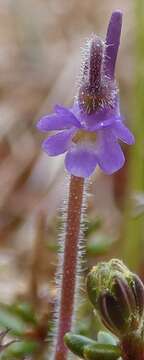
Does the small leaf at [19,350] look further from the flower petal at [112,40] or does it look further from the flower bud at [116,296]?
the flower petal at [112,40]

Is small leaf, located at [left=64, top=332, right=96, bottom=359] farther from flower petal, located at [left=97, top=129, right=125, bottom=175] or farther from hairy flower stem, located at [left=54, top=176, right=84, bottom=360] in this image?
flower petal, located at [left=97, top=129, right=125, bottom=175]

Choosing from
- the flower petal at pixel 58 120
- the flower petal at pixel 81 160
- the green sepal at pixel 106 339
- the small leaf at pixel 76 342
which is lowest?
the green sepal at pixel 106 339

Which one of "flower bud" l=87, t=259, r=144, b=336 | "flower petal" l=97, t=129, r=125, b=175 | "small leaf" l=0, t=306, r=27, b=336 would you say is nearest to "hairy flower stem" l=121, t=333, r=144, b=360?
"flower bud" l=87, t=259, r=144, b=336

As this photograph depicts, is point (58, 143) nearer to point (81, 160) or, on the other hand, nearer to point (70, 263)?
point (81, 160)

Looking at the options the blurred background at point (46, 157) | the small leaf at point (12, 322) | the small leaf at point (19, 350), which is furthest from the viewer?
the blurred background at point (46, 157)

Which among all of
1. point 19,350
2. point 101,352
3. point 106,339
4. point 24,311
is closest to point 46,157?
point 24,311

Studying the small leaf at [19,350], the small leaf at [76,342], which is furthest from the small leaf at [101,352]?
the small leaf at [19,350]

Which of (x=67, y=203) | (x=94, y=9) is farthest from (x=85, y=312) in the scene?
(x=94, y=9)
